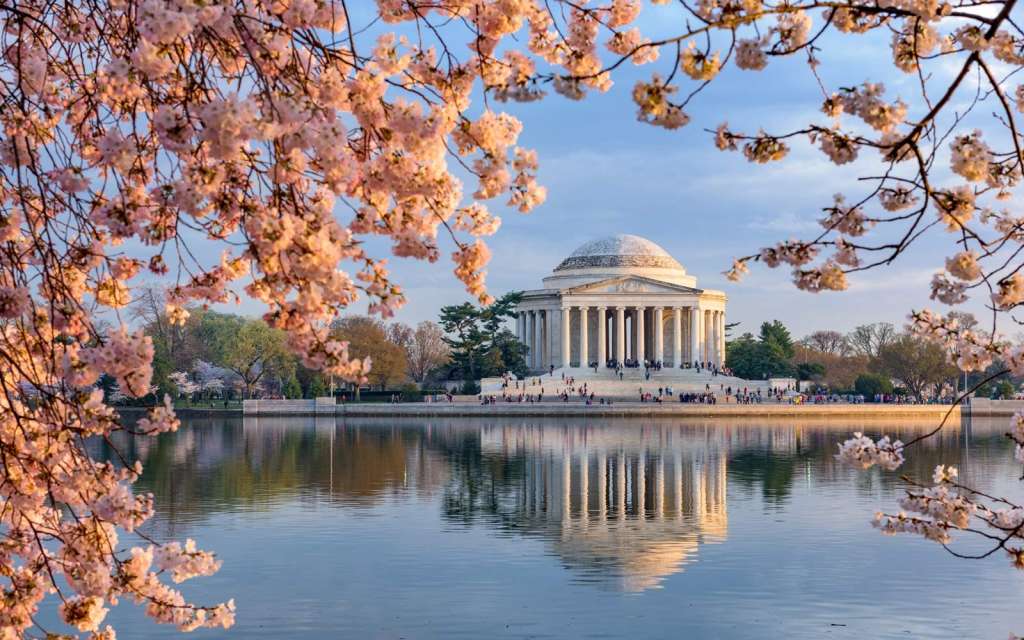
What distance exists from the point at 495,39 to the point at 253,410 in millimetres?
71882

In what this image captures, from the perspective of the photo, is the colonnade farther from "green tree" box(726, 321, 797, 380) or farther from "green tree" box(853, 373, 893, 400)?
"green tree" box(853, 373, 893, 400)

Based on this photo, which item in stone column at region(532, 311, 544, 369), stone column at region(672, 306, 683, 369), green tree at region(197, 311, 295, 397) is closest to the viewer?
green tree at region(197, 311, 295, 397)

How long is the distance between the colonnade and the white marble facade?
0.27ft

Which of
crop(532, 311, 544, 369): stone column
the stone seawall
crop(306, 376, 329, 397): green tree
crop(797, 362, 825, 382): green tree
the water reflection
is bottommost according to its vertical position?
the water reflection

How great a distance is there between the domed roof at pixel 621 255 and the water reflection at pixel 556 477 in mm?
55201

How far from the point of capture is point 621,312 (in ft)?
355

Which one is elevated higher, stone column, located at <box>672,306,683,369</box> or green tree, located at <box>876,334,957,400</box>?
stone column, located at <box>672,306,683,369</box>

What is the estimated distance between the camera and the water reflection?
24016 millimetres

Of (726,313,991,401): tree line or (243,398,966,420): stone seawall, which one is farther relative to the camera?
(726,313,991,401): tree line

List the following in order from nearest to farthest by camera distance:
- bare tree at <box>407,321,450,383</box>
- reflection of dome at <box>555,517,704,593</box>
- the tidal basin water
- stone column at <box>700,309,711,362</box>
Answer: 1. the tidal basin water
2. reflection of dome at <box>555,517,704,593</box>
3. stone column at <box>700,309,711,362</box>
4. bare tree at <box>407,321,450,383</box>

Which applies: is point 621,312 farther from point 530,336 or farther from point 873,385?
point 873,385

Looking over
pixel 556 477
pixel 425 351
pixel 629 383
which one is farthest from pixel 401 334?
pixel 556 477

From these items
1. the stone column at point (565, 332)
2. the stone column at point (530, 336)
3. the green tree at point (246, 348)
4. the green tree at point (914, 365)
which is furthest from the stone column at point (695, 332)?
the green tree at point (246, 348)

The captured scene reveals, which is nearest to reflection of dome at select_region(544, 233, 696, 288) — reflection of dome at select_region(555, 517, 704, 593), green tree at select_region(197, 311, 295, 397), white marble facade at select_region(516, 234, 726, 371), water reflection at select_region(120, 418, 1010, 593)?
white marble facade at select_region(516, 234, 726, 371)
